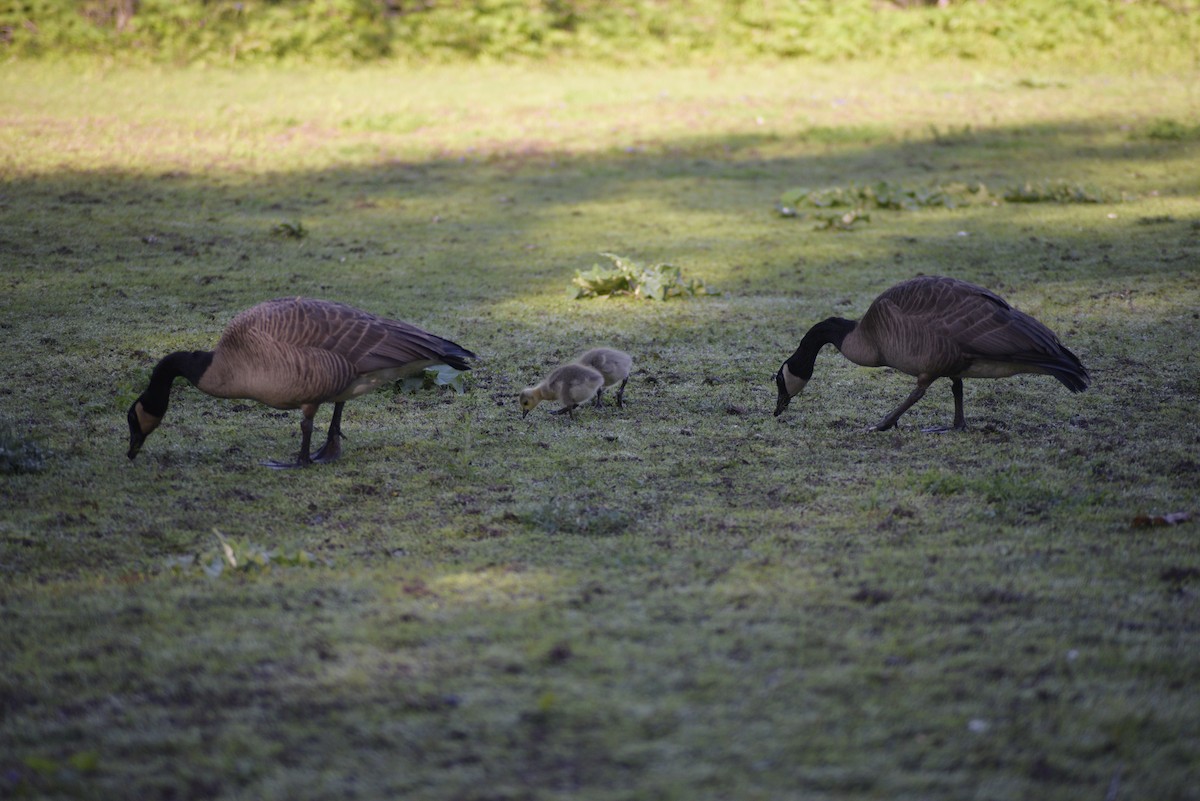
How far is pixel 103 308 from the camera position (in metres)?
9.17

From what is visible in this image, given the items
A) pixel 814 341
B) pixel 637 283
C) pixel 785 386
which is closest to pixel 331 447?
pixel 785 386

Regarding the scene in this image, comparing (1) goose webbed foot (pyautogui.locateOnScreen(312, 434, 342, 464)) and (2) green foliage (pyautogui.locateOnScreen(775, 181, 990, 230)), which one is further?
(2) green foliage (pyautogui.locateOnScreen(775, 181, 990, 230))

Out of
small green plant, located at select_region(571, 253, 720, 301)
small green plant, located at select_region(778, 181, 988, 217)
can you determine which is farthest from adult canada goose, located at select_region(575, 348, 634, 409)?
small green plant, located at select_region(778, 181, 988, 217)

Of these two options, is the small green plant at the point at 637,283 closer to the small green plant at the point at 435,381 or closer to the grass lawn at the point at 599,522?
the grass lawn at the point at 599,522

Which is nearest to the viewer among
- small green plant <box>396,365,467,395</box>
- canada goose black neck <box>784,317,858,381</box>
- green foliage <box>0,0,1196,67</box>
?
canada goose black neck <box>784,317,858,381</box>

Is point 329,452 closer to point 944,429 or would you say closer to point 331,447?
point 331,447

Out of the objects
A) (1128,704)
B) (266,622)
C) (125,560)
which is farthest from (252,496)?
(1128,704)

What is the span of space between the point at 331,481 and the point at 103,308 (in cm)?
429

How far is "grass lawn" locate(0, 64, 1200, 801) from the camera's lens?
3.35 m

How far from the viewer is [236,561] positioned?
4.66 meters

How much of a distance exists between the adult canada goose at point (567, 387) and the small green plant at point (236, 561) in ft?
8.05

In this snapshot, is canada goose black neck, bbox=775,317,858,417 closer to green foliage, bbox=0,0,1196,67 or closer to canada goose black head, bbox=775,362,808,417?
canada goose black head, bbox=775,362,808,417

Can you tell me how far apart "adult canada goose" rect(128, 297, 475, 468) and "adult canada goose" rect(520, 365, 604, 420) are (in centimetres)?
94

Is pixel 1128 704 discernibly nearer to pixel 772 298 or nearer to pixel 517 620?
pixel 517 620
